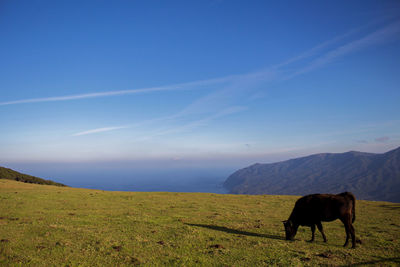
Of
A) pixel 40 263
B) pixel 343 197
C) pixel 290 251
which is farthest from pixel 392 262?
pixel 40 263

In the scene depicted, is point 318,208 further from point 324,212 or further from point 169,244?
point 169,244

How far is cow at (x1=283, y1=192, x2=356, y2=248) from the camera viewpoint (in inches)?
470

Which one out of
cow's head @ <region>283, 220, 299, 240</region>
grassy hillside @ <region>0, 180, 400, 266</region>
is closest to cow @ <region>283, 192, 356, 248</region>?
cow's head @ <region>283, 220, 299, 240</region>

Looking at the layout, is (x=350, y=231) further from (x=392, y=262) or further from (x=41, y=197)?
(x=41, y=197)

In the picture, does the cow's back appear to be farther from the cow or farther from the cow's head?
the cow's head

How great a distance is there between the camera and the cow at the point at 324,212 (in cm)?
1193

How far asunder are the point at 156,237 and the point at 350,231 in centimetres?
1126

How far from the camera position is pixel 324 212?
1245cm

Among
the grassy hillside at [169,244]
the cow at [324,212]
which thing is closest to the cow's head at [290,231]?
the cow at [324,212]

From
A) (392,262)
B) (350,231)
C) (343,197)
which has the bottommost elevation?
(392,262)

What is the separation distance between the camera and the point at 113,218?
60.6 ft

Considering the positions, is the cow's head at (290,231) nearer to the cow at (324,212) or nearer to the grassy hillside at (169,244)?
the cow at (324,212)

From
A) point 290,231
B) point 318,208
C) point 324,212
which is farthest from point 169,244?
point 324,212

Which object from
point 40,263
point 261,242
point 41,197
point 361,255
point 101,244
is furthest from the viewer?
point 41,197
